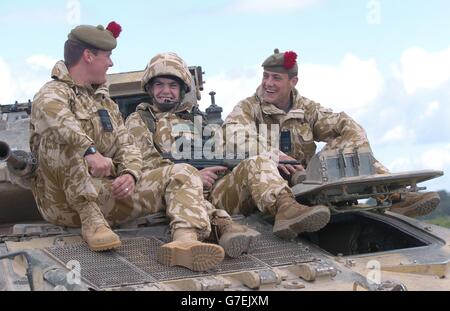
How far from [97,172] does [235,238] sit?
115 centimetres

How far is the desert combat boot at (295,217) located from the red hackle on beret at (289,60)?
7.27ft

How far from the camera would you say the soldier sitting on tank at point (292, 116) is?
29.8ft

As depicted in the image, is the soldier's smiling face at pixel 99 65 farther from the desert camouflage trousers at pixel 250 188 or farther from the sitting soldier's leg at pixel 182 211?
the desert camouflage trousers at pixel 250 188

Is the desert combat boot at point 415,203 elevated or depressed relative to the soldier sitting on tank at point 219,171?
depressed

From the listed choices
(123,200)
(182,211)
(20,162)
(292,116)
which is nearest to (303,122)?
(292,116)

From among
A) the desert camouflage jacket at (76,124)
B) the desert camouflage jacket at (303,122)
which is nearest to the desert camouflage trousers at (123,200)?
Result: the desert camouflage jacket at (76,124)

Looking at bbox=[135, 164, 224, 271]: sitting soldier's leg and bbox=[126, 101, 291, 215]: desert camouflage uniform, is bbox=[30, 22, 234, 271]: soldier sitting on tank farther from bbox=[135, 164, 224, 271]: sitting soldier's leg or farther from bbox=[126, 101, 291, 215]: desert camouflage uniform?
bbox=[126, 101, 291, 215]: desert camouflage uniform

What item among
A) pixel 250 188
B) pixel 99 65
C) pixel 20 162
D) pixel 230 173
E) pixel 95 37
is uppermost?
pixel 95 37

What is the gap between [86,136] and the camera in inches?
272

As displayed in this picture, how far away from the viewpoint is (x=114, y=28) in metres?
7.78

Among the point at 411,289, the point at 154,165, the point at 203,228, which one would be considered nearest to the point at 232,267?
the point at 203,228

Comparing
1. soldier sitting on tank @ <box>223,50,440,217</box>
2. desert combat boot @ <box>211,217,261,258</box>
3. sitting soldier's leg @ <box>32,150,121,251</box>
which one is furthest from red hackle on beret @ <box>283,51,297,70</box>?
sitting soldier's leg @ <box>32,150,121,251</box>

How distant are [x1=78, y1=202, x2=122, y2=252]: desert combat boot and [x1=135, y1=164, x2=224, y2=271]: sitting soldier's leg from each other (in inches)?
14.7

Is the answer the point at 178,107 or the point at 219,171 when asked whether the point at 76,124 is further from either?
the point at 178,107
